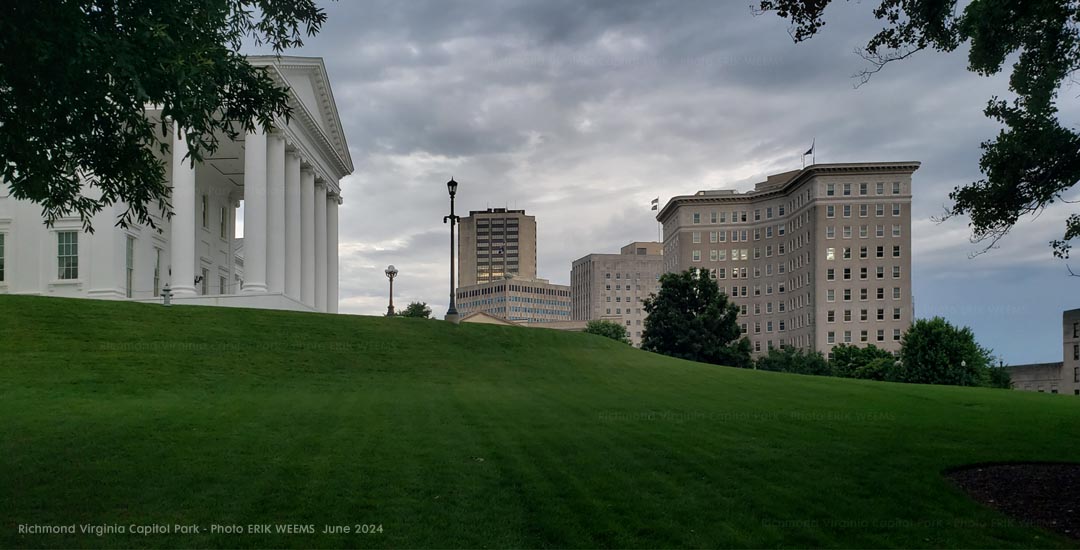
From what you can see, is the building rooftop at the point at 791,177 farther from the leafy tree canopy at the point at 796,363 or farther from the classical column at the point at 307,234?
the classical column at the point at 307,234

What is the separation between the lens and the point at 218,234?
69.2m

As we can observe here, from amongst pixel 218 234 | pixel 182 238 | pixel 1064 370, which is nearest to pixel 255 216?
pixel 182 238

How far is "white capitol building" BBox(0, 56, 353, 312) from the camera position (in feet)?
162

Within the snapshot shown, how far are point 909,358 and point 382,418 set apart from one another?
210 feet

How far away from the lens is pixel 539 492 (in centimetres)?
1094

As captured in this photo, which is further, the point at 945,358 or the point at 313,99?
the point at 945,358

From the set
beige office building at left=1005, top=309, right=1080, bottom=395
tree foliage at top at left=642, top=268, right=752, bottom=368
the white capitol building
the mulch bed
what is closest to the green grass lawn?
the mulch bed

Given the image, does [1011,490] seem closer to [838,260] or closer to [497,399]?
[497,399]

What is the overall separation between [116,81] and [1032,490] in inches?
571

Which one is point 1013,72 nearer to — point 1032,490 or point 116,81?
point 1032,490

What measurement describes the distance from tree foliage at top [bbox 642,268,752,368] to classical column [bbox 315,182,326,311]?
33.5 metres

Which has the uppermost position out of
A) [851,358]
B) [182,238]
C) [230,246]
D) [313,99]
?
[313,99]

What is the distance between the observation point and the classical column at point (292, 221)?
194 ft

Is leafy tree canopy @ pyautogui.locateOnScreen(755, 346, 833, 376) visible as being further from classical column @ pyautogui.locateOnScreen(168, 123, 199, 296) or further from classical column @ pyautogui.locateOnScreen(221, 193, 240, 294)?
classical column @ pyautogui.locateOnScreen(168, 123, 199, 296)
